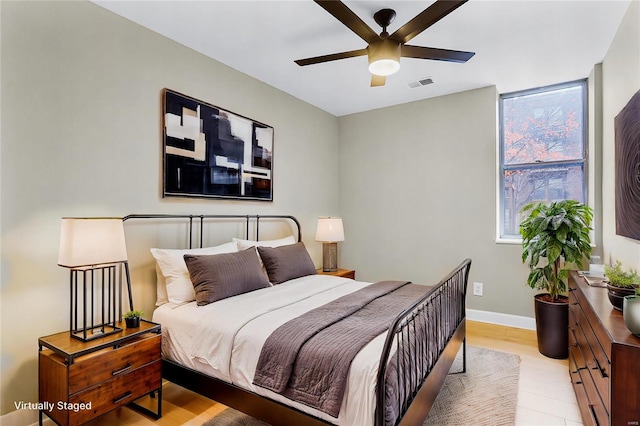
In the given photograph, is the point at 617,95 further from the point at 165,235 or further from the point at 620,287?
the point at 165,235

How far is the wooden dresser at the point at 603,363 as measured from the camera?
1.32 meters

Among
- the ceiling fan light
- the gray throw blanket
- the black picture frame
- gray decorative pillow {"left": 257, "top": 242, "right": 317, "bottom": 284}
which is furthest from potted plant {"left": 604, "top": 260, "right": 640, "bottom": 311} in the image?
the black picture frame

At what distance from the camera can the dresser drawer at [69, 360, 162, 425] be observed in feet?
5.87

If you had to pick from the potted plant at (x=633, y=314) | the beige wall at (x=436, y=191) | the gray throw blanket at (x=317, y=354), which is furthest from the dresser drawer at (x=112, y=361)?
the beige wall at (x=436, y=191)

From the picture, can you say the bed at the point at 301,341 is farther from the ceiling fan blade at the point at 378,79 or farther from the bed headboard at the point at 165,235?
the ceiling fan blade at the point at 378,79

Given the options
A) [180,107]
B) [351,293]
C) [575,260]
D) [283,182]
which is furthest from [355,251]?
[180,107]

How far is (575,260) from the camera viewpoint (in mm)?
3033

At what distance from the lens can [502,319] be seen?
388 centimetres

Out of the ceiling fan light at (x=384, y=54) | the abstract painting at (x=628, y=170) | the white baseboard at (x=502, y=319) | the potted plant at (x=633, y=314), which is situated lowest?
the white baseboard at (x=502, y=319)

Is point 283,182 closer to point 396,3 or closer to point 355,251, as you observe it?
point 355,251

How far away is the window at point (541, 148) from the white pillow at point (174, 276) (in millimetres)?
3482

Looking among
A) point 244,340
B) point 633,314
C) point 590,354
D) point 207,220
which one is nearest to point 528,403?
point 590,354

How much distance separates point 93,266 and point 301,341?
1323 mm

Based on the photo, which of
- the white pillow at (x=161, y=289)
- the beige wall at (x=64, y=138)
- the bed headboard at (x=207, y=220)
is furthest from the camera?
the bed headboard at (x=207, y=220)
